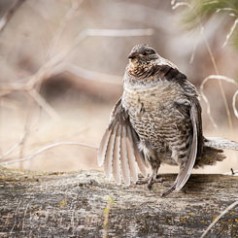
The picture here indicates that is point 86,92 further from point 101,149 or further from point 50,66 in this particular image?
point 101,149

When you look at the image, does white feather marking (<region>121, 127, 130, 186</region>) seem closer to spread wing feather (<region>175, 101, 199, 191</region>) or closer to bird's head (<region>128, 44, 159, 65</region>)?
spread wing feather (<region>175, 101, 199, 191</region>)

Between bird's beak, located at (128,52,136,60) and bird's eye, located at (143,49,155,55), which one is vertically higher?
bird's eye, located at (143,49,155,55)

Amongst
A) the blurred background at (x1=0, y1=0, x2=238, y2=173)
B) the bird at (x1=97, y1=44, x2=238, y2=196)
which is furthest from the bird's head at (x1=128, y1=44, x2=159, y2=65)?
the blurred background at (x1=0, y1=0, x2=238, y2=173)

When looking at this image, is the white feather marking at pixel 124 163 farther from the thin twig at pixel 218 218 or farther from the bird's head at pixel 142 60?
the thin twig at pixel 218 218

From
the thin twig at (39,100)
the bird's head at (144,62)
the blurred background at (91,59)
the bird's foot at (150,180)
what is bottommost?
the bird's foot at (150,180)

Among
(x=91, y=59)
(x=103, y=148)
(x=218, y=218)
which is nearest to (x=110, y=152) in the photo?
(x=103, y=148)

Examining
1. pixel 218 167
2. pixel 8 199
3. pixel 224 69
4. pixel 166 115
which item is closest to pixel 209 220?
pixel 166 115

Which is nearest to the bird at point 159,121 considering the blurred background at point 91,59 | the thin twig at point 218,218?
the thin twig at point 218,218
